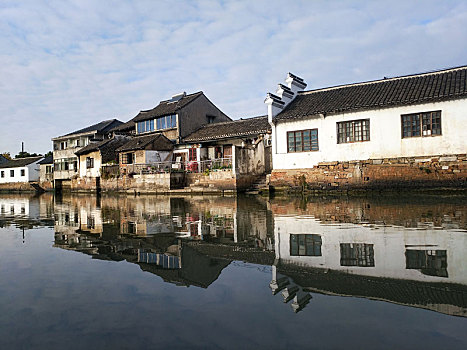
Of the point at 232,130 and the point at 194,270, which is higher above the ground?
the point at 232,130

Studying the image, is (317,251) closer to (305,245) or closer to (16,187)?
(305,245)

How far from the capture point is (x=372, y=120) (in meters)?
18.6

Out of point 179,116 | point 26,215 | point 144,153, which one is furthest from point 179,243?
point 179,116

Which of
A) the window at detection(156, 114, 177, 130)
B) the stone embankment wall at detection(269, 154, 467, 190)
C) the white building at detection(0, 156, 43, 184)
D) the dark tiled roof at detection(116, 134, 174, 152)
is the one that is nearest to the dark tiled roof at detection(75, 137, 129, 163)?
the dark tiled roof at detection(116, 134, 174, 152)

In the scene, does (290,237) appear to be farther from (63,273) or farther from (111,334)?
(111,334)

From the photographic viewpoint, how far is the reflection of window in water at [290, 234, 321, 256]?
5.16 metres

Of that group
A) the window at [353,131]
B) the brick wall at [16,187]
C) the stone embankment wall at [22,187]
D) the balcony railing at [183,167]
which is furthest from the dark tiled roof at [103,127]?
the window at [353,131]

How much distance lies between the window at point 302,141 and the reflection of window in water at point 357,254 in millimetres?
15373

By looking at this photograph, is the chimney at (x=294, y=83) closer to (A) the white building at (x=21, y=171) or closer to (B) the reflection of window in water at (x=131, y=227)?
(B) the reflection of window in water at (x=131, y=227)

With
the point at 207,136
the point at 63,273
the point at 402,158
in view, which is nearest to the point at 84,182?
the point at 207,136

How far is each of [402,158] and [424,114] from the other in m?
2.32

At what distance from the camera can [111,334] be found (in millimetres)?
2691

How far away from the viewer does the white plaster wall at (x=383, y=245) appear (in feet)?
13.1

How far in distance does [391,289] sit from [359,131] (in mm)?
16875
